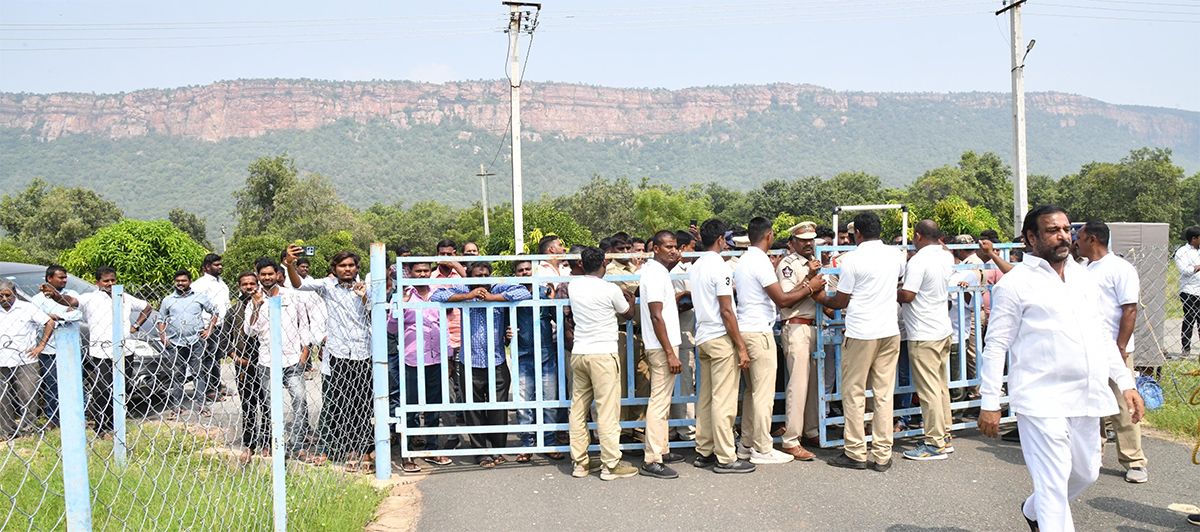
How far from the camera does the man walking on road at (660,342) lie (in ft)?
20.1

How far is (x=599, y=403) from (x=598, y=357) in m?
0.35

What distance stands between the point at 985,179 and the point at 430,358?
66499mm

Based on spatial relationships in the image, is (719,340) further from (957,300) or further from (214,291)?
(214,291)

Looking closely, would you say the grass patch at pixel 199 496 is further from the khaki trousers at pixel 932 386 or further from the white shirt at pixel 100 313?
the khaki trousers at pixel 932 386

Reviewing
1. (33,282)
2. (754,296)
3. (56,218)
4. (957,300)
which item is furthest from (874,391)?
(56,218)

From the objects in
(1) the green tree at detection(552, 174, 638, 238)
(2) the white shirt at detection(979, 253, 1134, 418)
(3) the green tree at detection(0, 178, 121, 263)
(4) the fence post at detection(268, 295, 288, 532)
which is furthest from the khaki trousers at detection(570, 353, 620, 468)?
(3) the green tree at detection(0, 178, 121, 263)

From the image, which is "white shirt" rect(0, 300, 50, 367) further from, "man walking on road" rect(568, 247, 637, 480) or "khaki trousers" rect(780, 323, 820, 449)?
"khaki trousers" rect(780, 323, 820, 449)

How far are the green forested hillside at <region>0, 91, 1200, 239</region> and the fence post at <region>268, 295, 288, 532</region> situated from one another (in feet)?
403

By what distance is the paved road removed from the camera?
510 cm

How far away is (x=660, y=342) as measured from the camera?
6.19m

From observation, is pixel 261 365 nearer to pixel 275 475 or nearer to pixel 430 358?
pixel 430 358

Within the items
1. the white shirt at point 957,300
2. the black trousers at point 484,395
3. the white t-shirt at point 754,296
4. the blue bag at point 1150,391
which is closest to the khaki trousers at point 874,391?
the white t-shirt at point 754,296

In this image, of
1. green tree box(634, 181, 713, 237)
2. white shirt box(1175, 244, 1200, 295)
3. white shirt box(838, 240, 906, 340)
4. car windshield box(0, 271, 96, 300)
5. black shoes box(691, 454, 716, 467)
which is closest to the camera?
white shirt box(838, 240, 906, 340)

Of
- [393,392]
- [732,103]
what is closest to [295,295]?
[393,392]
